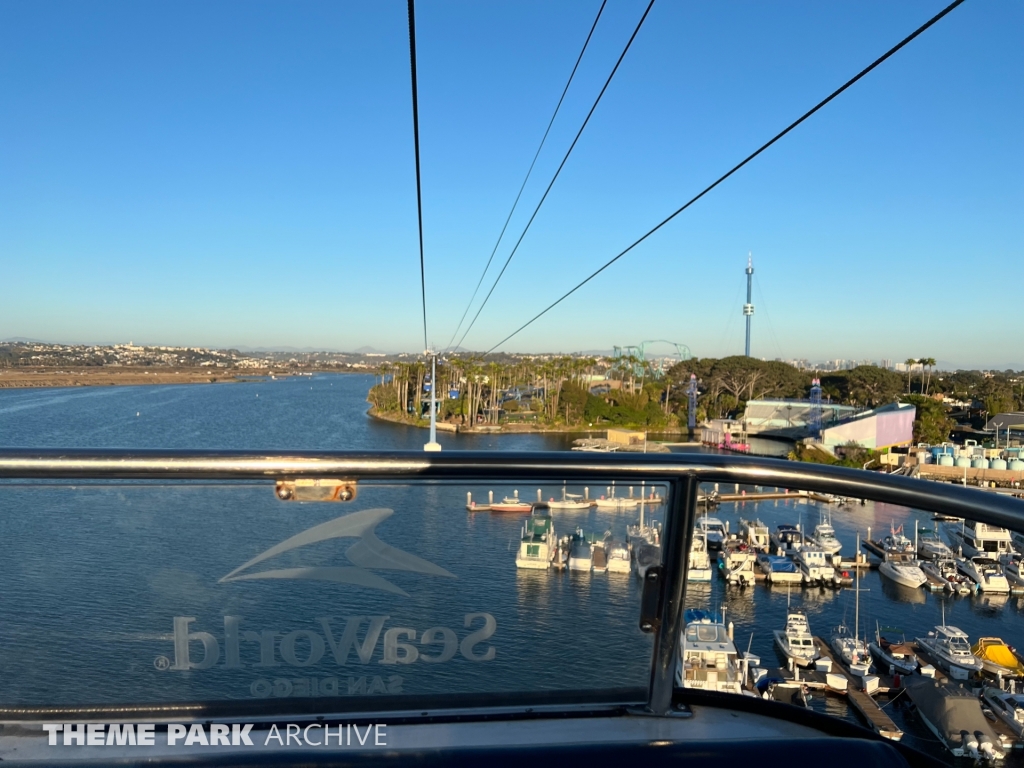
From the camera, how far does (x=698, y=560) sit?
101cm

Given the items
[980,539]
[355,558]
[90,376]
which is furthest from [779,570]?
[90,376]

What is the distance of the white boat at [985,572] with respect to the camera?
919 millimetres

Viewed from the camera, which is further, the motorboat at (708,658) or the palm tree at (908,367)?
the palm tree at (908,367)

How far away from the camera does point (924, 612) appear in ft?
3.43

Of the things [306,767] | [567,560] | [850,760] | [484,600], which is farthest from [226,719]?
[850,760]

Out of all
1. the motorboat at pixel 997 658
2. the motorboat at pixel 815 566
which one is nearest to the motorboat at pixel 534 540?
the motorboat at pixel 815 566

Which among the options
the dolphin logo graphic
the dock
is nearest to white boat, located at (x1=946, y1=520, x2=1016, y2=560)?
the dock

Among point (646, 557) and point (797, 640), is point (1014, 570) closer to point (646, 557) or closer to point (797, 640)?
point (797, 640)

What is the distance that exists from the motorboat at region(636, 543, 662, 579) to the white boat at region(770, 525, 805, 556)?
245 mm

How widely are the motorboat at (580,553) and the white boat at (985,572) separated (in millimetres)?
469

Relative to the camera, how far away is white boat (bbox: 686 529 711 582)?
1002 millimetres

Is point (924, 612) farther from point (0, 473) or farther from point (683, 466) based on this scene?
point (0, 473)

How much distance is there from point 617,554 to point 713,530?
146 millimetres

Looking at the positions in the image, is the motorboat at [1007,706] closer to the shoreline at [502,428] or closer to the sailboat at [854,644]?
the sailboat at [854,644]
